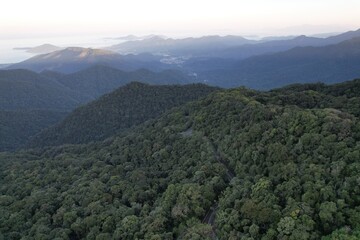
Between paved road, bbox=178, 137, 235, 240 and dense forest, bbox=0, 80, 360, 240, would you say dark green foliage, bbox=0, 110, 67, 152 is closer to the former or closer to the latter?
dense forest, bbox=0, 80, 360, 240

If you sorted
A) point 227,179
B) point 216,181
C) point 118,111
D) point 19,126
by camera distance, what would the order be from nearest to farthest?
1. point 216,181
2. point 227,179
3. point 118,111
4. point 19,126

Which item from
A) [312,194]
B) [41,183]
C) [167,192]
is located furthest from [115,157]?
[312,194]

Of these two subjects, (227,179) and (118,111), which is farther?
(118,111)


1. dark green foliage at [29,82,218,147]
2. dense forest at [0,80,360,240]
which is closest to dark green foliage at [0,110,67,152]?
dark green foliage at [29,82,218,147]

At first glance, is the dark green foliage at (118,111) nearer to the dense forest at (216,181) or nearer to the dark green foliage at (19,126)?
the dark green foliage at (19,126)

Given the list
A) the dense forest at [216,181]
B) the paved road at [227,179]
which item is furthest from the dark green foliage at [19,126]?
the paved road at [227,179]

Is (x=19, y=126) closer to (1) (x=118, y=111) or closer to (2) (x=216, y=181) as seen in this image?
(1) (x=118, y=111)

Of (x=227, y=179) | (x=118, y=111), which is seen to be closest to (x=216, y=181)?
(x=227, y=179)
